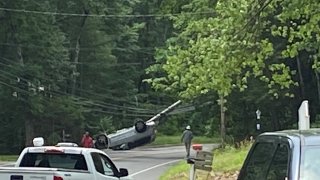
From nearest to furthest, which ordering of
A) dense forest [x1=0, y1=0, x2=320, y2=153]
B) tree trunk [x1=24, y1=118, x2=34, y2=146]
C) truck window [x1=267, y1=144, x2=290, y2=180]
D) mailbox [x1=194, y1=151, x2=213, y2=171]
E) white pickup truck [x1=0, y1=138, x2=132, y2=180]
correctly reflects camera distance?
truck window [x1=267, y1=144, x2=290, y2=180] < white pickup truck [x1=0, y1=138, x2=132, y2=180] < dense forest [x1=0, y1=0, x2=320, y2=153] < mailbox [x1=194, y1=151, x2=213, y2=171] < tree trunk [x1=24, y1=118, x2=34, y2=146]

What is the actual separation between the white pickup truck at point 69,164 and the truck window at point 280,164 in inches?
286

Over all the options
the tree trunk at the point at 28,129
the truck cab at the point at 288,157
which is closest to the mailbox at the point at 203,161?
the truck cab at the point at 288,157

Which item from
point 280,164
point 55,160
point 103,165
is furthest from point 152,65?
point 280,164

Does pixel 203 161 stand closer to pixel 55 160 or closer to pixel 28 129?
pixel 55 160

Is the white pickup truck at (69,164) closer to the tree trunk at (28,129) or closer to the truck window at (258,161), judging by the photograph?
the truck window at (258,161)

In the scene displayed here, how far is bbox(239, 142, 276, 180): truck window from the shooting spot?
8.07 meters

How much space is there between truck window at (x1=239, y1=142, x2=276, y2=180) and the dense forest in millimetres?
8055

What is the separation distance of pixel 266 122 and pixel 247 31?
34.3 meters

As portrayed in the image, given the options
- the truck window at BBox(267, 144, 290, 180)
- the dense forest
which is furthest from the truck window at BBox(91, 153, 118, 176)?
the truck window at BBox(267, 144, 290, 180)

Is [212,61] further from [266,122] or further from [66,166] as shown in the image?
[266,122]

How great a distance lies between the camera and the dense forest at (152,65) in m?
17.7

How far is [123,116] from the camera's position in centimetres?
8400

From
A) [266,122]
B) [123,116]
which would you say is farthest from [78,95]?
[266,122]

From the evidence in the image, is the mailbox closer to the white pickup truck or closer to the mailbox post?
the mailbox post
